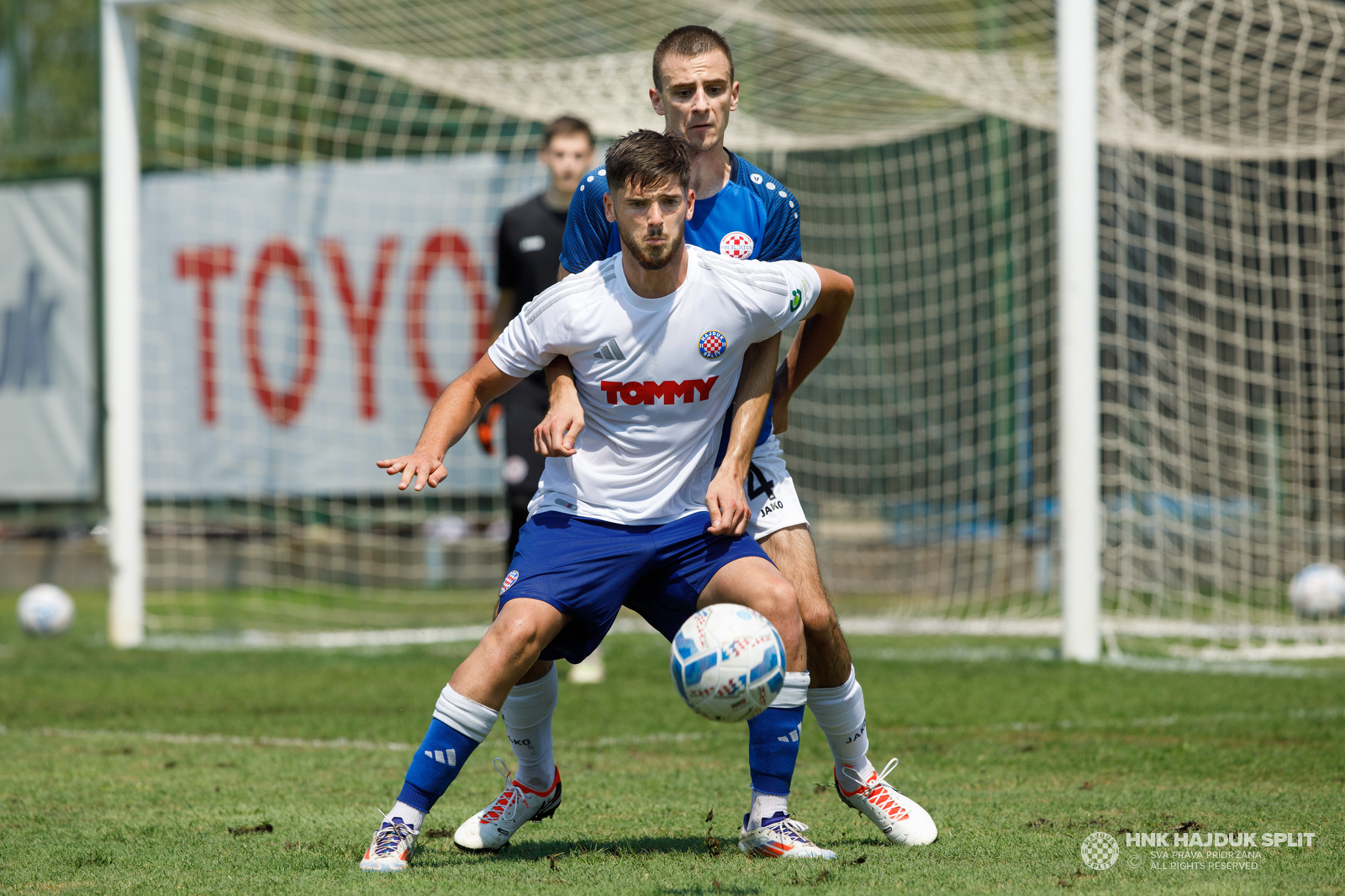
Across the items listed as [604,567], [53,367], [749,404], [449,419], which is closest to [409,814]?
[604,567]

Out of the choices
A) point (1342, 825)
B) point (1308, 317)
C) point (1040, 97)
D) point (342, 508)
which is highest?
point (1040, 97)

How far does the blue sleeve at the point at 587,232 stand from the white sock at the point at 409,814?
1530mm

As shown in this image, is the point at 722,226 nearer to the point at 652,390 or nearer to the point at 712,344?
the point at 712,344

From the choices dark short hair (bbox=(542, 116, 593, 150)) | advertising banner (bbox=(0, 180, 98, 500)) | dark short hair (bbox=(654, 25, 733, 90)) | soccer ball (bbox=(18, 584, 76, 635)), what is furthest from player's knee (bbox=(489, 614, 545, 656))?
advertising banner (bbox=(0, 180, 98, 500))

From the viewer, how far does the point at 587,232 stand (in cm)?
414

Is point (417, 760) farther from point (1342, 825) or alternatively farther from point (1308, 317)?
point (1308, 317)

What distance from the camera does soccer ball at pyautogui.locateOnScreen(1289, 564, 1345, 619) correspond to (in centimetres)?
984

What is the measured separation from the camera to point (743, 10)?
33.9ft

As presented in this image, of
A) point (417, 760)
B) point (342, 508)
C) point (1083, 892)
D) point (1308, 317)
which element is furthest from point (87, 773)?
point (1308, 317)

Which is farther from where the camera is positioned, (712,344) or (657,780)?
(657,780)

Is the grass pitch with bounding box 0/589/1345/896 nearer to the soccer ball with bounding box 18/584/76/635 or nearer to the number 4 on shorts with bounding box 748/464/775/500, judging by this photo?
the number 4 on shorts with bounding box 748/464/775/500

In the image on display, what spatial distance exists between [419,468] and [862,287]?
9.15 meters

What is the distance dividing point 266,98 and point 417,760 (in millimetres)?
11224

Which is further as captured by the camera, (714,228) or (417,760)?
(714,228)
